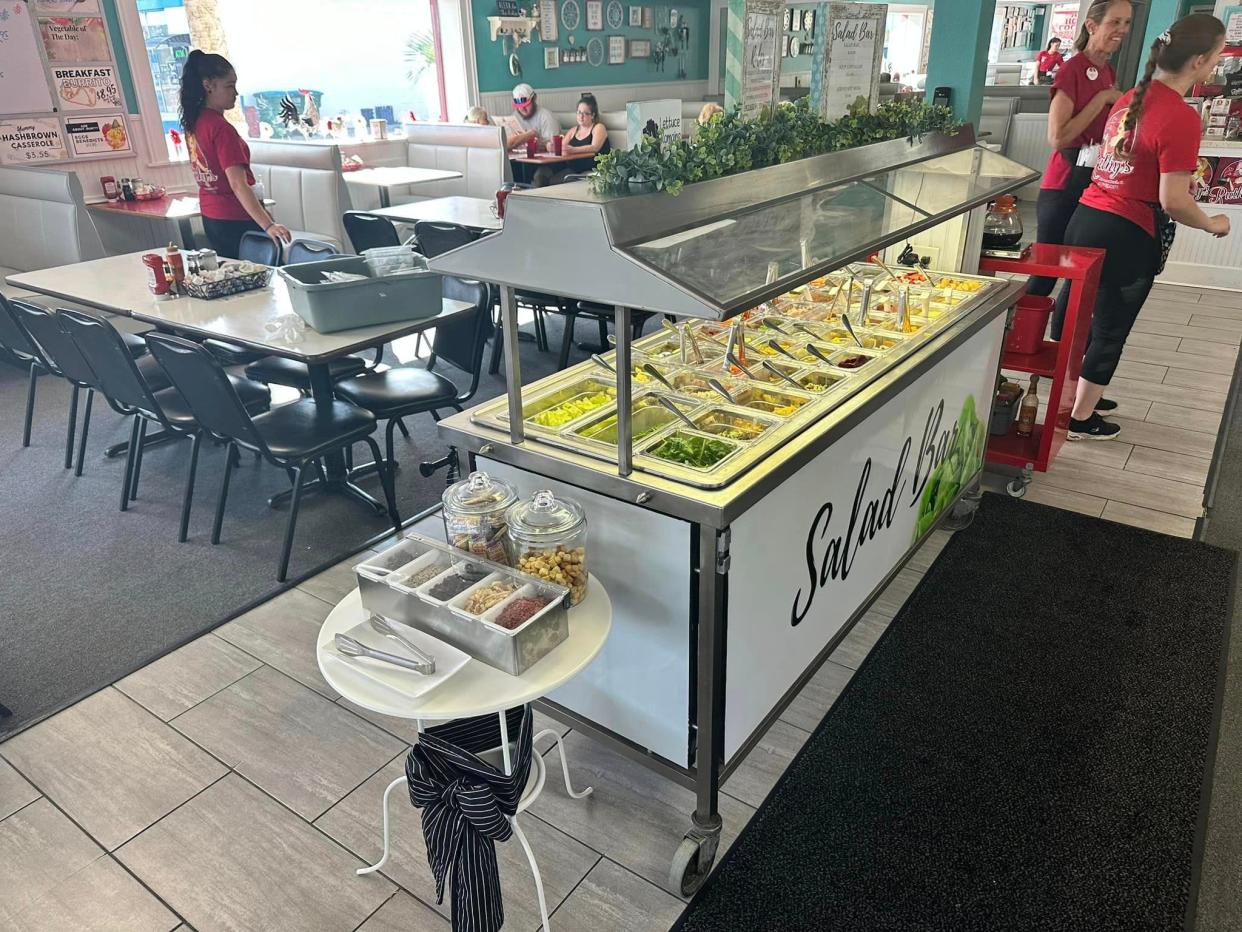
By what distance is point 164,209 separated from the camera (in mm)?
5805

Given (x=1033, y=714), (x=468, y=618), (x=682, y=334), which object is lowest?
(x=1033, y=714)

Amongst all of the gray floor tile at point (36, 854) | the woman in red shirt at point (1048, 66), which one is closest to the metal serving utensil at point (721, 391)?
the gray floor tile at point (36, 854)

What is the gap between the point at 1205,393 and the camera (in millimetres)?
4625

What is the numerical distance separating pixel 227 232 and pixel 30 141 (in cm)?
275

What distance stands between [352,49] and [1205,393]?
25.4 feet

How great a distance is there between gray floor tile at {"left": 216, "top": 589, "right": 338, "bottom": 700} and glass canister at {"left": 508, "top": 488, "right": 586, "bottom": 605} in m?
1.17

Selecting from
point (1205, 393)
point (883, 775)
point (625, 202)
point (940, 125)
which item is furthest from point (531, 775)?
point (1205, 393)

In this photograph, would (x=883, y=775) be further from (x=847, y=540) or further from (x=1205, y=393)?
(x=1205, y=393)

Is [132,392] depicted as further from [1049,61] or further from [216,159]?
[1049,61]

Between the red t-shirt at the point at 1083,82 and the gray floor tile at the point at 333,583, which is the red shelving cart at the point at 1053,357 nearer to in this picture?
the red t-shirt at the point at 1083,82

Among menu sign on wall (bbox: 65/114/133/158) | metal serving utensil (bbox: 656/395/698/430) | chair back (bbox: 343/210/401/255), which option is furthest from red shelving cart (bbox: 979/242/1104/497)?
menu sign on wall (bbox: 65/114/133/158)

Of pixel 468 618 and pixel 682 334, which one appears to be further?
pixel 682 334

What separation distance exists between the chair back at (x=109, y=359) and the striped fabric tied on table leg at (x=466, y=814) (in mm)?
2293

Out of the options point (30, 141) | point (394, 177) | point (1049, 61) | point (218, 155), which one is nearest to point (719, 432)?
point (218, 155)
